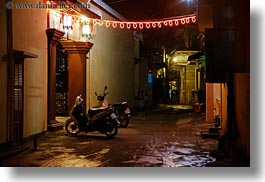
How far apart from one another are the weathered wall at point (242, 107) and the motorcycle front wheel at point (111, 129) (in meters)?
4.14

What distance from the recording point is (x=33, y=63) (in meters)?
11.6

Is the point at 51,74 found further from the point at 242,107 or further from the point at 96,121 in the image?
the point at 242,107

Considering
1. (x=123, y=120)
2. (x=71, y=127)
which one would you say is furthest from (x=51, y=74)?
(x=123, y=120)

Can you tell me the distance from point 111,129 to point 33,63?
9.87 feet

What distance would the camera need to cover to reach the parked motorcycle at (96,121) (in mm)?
12328

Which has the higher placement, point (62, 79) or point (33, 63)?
point (33, 63)

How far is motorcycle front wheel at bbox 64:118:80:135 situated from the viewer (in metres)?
12.9

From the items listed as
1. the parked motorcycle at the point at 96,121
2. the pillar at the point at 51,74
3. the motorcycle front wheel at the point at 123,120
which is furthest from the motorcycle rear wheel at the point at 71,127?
the motorcycle front wheel at the point at 123,120

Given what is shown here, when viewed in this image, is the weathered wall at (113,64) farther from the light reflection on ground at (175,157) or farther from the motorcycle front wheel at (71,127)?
the light reflection on ground at (175,157)

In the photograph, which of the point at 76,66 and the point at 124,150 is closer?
the point at 124,150

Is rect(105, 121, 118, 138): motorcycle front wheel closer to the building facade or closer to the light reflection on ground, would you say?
the building facade

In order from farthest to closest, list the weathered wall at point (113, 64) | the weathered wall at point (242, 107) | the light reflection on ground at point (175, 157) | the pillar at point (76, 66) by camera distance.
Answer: the weathered wall at point (113, 64)
the pillar at point (76, 66)
the light reflection on ground at point (175, 157)
the weathered wall at point (242, 107)

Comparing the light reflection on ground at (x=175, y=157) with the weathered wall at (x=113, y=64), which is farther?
the weathered wall at (x=113, y=64)

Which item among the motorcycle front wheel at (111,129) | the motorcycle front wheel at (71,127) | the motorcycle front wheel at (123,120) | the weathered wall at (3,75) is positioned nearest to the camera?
the weathered wall at (3,75)
